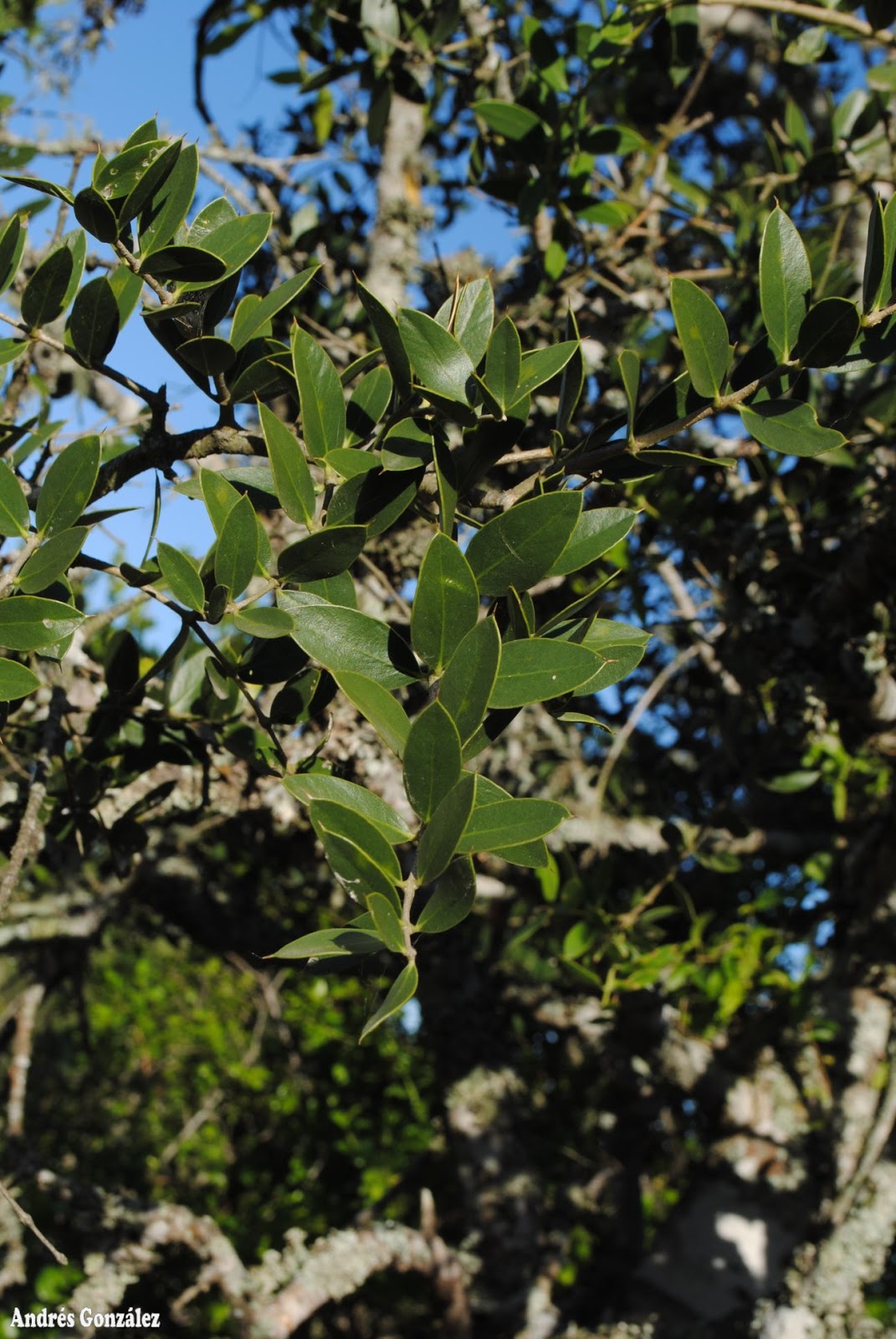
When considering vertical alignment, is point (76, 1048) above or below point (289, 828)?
below

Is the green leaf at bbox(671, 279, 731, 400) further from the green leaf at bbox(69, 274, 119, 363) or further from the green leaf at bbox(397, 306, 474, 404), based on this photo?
the green leaf at bbox(69, 274, 119, 363)

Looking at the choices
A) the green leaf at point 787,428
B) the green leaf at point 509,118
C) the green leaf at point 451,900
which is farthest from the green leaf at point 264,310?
the green leaf at point 509,118

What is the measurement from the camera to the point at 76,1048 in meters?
4.97

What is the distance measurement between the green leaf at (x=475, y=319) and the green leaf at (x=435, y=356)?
0.04m

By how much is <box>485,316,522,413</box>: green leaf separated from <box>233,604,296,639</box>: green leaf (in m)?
0.22

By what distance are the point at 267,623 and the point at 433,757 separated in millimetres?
188

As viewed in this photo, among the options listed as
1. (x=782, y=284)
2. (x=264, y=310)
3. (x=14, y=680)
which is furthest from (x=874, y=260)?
(x=14, y=680)

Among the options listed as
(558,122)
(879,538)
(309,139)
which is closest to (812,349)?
(879,538)

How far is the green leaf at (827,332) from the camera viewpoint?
0.71 m

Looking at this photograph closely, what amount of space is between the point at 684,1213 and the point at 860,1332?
2.21 feet

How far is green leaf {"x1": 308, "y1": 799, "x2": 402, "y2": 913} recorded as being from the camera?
1.92 ft

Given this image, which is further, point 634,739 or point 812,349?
point 634,739

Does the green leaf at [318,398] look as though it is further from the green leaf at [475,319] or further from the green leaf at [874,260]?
the green leaf at [874,260]

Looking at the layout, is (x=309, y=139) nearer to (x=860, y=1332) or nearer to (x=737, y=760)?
(x=737, y=760)
